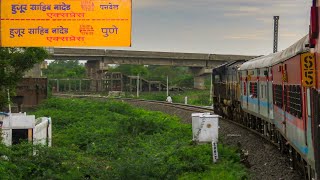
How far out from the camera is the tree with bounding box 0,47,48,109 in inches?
878

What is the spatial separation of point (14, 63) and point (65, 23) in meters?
7.39

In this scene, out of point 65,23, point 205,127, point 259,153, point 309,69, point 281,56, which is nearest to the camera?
point 309,69

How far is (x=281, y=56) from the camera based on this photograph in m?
14.0

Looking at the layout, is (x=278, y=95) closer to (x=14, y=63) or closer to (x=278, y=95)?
(x=278, y=95)

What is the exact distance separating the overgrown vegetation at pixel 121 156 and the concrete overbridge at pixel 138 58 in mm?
45518

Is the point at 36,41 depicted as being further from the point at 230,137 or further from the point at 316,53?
the point at 316,53

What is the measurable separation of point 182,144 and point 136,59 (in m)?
56.1

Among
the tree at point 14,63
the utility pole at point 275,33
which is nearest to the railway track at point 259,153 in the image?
the tree at point 14,63

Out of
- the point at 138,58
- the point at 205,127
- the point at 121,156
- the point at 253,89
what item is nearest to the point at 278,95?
the point at 205,127

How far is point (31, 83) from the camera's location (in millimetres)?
34875

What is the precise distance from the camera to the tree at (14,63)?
22303mm

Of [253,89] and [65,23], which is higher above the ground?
[65,23]

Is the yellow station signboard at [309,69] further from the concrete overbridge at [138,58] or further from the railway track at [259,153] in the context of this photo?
the concrete overbridge at [138,58]

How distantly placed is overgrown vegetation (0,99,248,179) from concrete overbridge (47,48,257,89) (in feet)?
149
